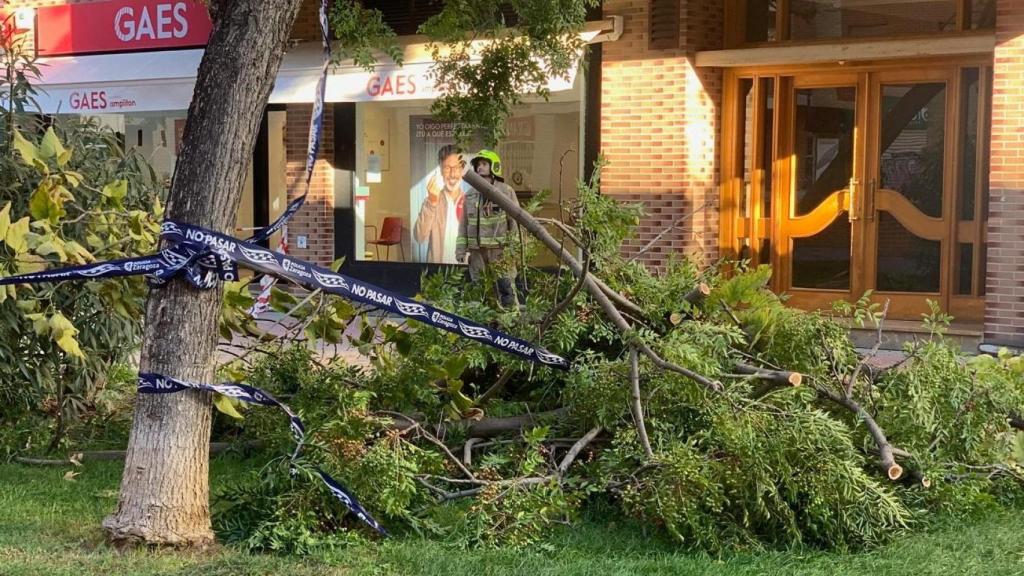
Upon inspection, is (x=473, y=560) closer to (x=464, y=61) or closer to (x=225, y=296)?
(x=225, y=296)

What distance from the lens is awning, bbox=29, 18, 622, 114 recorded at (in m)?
14.1

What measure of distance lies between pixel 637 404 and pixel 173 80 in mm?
12121

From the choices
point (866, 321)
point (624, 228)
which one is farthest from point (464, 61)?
point (866, 321)

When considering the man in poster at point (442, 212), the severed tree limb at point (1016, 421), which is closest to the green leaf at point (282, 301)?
the severed tree limb at point (1016, 421)

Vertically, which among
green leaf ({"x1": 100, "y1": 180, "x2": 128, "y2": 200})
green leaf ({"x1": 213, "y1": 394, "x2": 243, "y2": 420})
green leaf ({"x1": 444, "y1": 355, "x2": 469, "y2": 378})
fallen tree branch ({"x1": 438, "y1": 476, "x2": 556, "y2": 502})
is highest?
green leaf ({"x1": 100, "y1": 180, "x2": 128, "y2": 200})

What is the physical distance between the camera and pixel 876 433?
567cm

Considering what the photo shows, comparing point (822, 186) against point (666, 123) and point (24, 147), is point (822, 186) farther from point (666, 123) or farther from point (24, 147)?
point (24, 147)

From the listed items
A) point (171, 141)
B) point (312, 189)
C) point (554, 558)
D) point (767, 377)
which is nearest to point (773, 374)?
point (767, 377)

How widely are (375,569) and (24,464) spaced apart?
3195 mm

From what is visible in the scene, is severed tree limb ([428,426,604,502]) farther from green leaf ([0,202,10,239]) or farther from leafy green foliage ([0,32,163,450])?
green leaf ([0,202,10,239])

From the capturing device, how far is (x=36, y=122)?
827cm

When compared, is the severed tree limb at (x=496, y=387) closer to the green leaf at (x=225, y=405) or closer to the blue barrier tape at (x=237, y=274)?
the blue barrier tape at (x=237, y=274)

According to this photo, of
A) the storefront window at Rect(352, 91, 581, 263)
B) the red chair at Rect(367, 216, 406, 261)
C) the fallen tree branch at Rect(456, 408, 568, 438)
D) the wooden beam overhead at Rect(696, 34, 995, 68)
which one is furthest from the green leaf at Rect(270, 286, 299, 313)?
the red chair at Rect(367, 216, 406, 261)

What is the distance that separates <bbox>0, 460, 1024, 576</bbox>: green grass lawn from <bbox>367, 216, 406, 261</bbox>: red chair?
35.4ft
